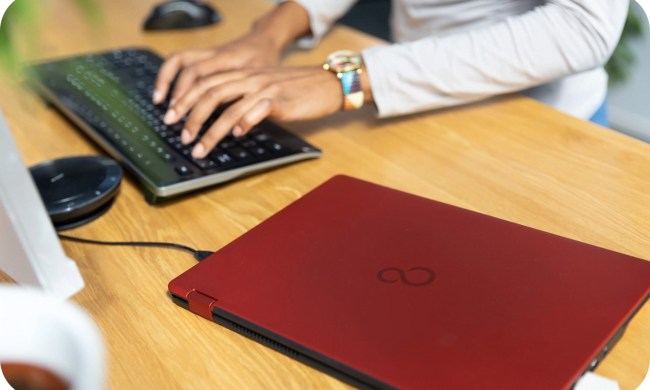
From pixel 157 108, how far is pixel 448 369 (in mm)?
552

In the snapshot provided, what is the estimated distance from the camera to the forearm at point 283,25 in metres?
1.04

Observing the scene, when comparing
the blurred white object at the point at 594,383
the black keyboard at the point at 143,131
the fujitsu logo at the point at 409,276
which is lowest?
the black keyboard at the point at 143,131

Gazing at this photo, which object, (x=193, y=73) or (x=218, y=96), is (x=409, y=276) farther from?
(x=193, y=73)

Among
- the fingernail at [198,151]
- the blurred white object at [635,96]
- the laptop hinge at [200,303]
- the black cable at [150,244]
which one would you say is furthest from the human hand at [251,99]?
the blurred white object at [635,96]

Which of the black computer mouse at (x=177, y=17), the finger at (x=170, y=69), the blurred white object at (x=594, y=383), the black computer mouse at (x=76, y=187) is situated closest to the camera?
the blurred white object at (x=594, y=383)

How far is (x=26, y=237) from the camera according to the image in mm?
537

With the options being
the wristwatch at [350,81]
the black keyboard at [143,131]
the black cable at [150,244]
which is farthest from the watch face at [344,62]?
the black cable at [150,244]

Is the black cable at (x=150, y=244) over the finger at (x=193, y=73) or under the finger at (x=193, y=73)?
under

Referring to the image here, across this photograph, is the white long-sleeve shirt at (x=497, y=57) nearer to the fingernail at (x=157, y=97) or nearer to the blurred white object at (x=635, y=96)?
the fingernail at (x=157, y=97)

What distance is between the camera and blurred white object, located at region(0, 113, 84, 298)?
0.51 m

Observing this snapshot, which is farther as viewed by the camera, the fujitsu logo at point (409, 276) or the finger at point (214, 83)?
the finger at point (214, 83)

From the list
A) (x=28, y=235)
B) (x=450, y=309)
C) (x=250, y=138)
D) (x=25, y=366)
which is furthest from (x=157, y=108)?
(x=25, y=366)

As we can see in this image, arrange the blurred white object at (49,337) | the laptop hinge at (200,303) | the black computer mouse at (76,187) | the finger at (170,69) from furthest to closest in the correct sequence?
the finger at (170,69) → the black computer mouse at (76,187) → the laptop hinge at (200,303) → the blurred white object at (49,337)

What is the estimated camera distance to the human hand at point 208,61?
2.88 ft
